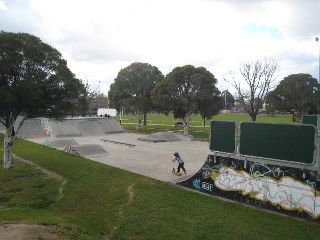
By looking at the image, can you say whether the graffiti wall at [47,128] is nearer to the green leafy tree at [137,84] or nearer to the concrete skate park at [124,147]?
the concrete skate park at [124,147]

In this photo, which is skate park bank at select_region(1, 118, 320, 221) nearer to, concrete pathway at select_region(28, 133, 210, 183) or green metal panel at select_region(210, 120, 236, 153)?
green metal panel at select_region(210, 120, 236, 153)

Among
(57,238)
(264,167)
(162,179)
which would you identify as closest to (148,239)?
(57,238)

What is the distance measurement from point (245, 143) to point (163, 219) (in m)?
4.32

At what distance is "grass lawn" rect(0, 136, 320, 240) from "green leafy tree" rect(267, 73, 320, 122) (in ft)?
92.5

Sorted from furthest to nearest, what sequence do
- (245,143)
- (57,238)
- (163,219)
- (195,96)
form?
1. (195,96)
2. (245,143)
3. (163,219)
4. (57,238)

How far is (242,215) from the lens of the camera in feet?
31.0

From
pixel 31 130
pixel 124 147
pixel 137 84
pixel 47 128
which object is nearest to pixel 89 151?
pixel 124 147

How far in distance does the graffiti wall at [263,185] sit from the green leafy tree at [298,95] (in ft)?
90.8

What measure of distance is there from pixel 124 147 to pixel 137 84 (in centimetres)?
1683

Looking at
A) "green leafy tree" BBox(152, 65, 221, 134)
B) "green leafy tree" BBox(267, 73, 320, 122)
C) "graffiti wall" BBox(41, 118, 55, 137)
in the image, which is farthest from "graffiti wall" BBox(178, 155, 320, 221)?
"green leafy tree" BBox(267, 73, 320, 122)

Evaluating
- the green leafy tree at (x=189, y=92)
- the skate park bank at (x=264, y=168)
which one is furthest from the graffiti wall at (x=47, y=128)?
the skate park bank at (x=264, y=168)

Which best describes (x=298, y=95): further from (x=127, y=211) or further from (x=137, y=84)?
(x=127, y=211)

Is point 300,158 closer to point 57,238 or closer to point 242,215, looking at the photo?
point 242,215

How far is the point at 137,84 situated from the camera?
134 feet
